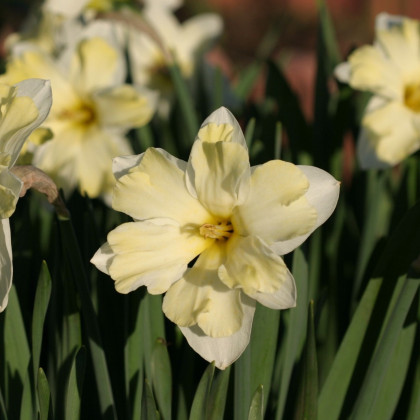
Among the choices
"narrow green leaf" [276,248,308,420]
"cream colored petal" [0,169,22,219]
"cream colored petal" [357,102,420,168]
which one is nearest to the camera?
"cream colored petal" [0,169,22,219]

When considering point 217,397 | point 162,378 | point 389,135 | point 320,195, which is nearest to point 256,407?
point 217,397

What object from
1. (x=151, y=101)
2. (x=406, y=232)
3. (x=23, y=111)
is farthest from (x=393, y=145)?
(x=23, y=111)

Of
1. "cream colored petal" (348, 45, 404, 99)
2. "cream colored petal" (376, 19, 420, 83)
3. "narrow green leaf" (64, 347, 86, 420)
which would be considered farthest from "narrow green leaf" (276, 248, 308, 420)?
"cream colored petal" (376, 19, 420, 83)

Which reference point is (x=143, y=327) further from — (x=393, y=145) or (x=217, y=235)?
(x=393, y=145)

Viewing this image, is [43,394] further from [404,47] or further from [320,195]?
[404,47]

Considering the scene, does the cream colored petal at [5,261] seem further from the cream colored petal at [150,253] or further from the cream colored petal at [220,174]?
the cream colored petal at [220,174]

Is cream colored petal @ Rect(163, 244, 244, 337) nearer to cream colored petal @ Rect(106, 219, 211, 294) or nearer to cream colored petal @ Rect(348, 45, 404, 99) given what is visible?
cream colored petal @ Rect(106, 219, 211, 294)

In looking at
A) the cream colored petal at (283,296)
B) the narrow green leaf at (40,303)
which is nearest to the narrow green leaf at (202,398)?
the cream colored petal at (283,296)
